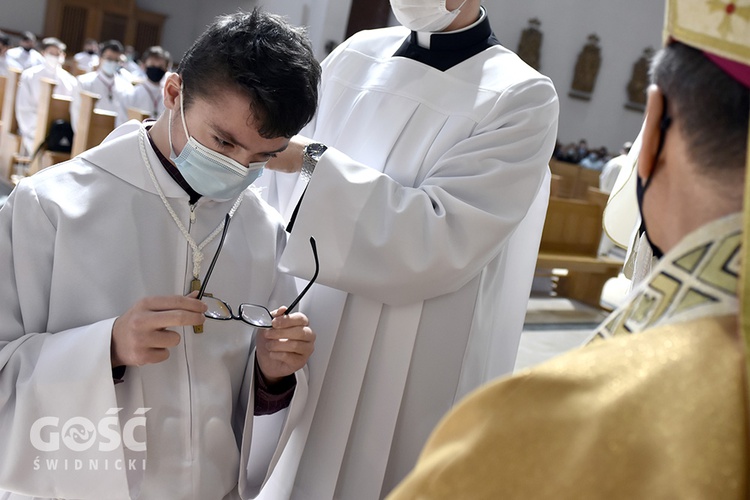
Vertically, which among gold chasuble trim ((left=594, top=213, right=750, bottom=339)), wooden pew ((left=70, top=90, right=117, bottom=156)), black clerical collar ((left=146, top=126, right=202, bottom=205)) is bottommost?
wooden pew ((left=70, top=90, right=117, bottom=156))

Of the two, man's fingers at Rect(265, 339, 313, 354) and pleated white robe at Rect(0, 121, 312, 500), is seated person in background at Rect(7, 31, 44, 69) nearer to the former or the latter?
pleated white robe at Rect(0, 121, 312, 500)

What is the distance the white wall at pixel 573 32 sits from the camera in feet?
58.6

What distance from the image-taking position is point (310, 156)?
6.23ft

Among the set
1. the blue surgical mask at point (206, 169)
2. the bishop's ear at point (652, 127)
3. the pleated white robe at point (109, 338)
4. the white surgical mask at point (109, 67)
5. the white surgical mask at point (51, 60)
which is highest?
the bishop's ear at point (652, 127)

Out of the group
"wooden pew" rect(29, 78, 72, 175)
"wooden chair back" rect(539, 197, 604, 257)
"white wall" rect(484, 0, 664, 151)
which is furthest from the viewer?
"white wall" rect(484, 0, 664, 151)

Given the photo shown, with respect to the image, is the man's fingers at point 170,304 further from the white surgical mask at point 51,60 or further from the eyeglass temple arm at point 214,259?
the white surgical mask at point 51,60

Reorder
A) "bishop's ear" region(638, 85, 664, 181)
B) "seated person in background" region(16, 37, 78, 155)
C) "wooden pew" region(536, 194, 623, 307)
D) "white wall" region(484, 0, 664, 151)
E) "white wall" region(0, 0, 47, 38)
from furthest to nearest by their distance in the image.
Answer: "white wall" region(484, 0, 664, 151) → "white wall" region(0, 0, 47, 38) → "seated person in background" region(16, 37, 78, 155) → "wooden pew" region(536, 194, 623, 307) → "bishop's ear" region(638, 85, 664, 181)

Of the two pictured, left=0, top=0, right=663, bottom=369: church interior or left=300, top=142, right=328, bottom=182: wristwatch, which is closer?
left=300, top=142, right=328, bottom=182: wristwatch

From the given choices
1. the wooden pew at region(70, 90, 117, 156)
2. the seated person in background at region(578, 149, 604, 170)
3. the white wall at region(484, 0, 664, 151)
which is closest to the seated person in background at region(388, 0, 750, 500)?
the wooden pew at region(70, 90, 117, 156)

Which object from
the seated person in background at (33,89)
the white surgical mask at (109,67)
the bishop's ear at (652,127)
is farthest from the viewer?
the white surgical mask at (109,67)

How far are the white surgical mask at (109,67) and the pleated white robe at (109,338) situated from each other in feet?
30.8

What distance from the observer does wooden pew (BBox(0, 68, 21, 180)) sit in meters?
7.94

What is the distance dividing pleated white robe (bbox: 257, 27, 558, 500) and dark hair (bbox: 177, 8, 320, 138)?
19 cm

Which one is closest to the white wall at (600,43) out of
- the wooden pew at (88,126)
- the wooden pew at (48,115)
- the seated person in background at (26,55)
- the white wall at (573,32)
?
the white wall at (573,32)
